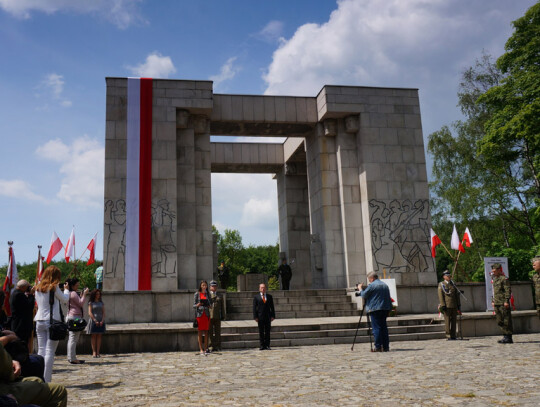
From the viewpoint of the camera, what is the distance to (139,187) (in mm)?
18562

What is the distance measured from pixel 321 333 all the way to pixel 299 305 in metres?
4.28

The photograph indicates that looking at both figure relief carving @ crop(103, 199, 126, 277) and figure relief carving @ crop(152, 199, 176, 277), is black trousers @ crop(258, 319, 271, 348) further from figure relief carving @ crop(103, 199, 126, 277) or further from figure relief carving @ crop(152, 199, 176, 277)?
figure relief carving @ crop(103, 199, 126, 277)

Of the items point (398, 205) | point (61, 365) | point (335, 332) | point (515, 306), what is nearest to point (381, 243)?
point (398, 205)

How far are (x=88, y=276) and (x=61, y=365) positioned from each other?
5563 cm

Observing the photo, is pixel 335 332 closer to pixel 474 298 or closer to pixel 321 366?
pixel 321 366

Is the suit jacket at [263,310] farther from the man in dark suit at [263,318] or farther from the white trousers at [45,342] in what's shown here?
the white trousers at [45,342]

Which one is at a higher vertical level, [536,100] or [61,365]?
[536,100]

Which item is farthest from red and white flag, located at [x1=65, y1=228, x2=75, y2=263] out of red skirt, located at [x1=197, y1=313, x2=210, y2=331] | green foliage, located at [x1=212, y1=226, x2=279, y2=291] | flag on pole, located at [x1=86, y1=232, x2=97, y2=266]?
green foliage, located at [x1=212, y1=226, x2=279, y2=291]

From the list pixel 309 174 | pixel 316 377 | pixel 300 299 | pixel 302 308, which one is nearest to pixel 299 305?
pixel 302 308

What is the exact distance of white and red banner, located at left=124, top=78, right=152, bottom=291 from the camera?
711 inches

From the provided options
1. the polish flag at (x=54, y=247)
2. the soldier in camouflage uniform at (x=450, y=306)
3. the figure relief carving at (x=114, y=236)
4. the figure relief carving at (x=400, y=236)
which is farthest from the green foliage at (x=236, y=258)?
the soldier in camouflage uniform at (x=450, y=306)

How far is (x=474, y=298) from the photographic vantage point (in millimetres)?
17734

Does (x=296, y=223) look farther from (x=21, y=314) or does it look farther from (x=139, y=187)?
(x=21, y=314)

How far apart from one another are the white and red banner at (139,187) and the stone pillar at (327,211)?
6906 mm
